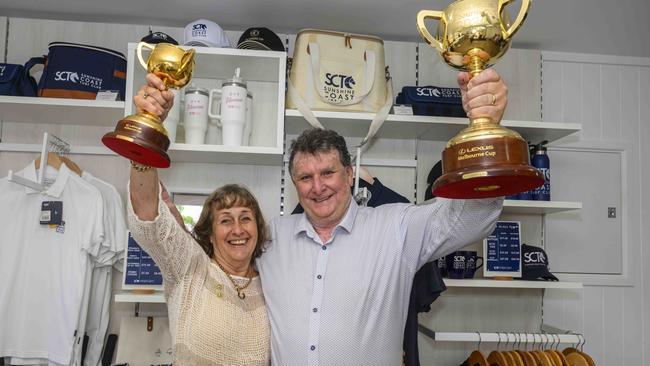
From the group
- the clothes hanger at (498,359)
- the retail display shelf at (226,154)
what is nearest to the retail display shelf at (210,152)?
the retail display shelf at (226,154)

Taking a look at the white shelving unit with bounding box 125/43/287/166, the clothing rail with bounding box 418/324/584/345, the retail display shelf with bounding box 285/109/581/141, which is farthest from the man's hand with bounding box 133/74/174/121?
the clothing rail with bounding box 418/324/584/345

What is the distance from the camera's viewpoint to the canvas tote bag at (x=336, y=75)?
238 cm

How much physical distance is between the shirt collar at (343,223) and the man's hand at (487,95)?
0.65 m

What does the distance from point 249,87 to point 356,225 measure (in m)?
1.28

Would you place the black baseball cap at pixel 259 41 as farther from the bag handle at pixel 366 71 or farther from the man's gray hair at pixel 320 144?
the man's gray hair at pixel 320 144

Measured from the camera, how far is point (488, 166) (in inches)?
41.3

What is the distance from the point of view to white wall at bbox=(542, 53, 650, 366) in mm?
2904

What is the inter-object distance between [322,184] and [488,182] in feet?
2.07

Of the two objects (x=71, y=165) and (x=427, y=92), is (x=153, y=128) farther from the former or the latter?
(x=427, y=92)

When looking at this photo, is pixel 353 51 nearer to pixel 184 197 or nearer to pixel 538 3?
pixel 538 3

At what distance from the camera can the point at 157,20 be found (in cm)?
267

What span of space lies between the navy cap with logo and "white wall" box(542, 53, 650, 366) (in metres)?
0.37

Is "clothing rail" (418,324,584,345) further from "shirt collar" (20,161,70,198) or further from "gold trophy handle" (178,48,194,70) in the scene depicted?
"shirt collar" (20,161,70,198)

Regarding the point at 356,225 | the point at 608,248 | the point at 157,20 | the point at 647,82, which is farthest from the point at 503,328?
the point at 157,20
